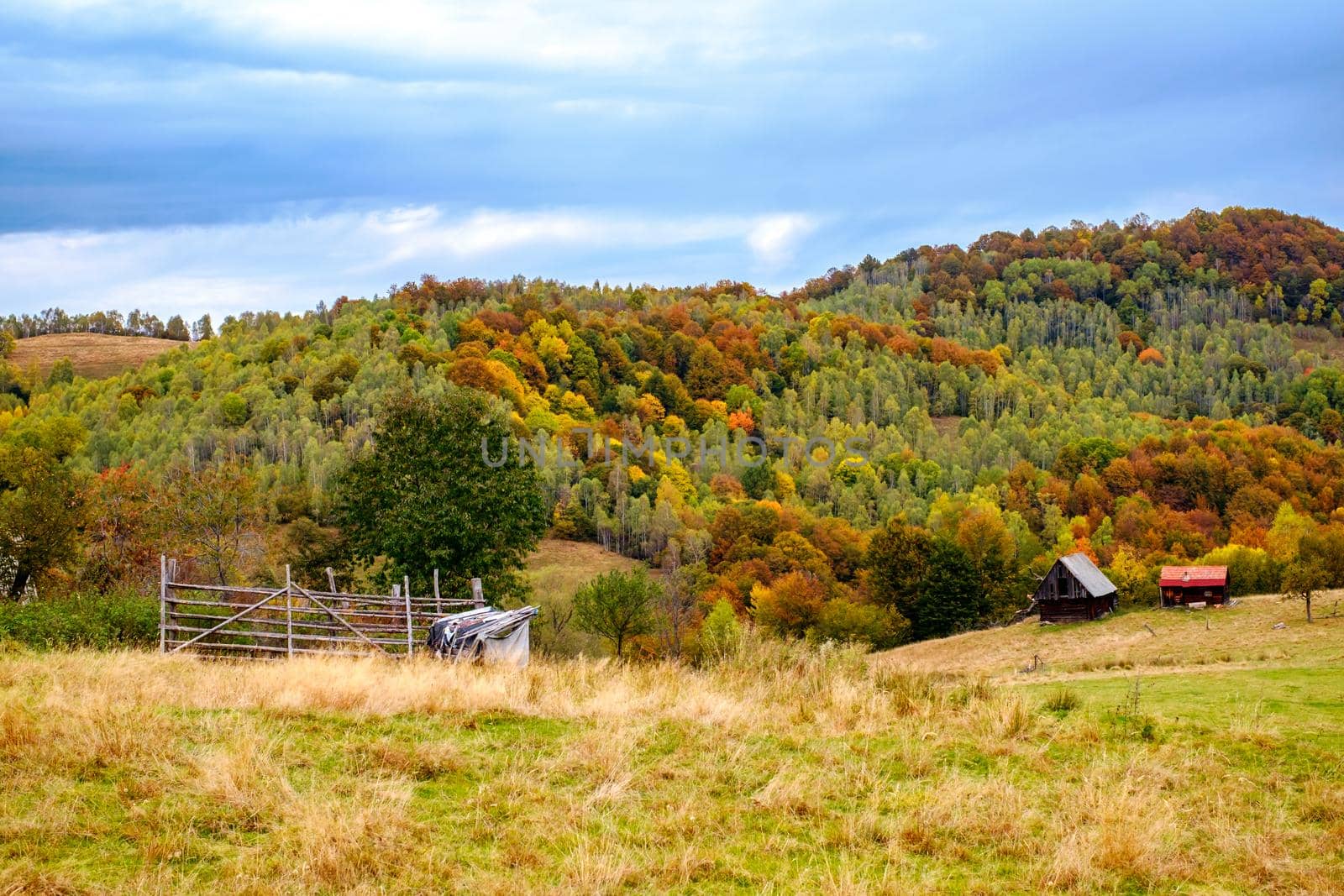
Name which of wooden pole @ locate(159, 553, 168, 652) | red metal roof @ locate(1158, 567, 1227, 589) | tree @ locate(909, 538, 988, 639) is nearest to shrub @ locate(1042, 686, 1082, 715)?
wooden pole @ locate(159, 553, 168, 652)

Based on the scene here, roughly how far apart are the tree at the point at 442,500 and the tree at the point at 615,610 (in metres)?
17.2

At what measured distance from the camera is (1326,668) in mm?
23781

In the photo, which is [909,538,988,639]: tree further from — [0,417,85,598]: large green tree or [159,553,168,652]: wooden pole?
[159,553,168,652]: wooden pole

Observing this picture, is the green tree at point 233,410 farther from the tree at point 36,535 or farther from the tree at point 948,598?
the tree at point 36,535

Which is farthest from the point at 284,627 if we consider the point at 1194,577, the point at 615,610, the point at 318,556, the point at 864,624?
the point at 1194,577

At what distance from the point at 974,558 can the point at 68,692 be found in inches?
2760

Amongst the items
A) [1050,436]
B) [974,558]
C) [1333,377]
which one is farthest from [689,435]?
[1333,377]

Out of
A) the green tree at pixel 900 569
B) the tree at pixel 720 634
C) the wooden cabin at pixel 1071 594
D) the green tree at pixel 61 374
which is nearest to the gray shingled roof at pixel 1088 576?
the wooden cabin at pixel 1071 594

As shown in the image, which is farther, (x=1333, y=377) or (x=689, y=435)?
(x=1333, y=377)

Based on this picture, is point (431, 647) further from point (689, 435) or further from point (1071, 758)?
point (689, 435)

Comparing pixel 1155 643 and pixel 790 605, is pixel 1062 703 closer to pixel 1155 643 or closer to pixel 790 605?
pixel 1155 643

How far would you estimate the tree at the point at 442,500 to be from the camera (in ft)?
102

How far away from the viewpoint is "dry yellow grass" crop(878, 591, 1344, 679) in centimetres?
Result: 3225

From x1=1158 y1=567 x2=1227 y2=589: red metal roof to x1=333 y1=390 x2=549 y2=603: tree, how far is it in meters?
42.1
